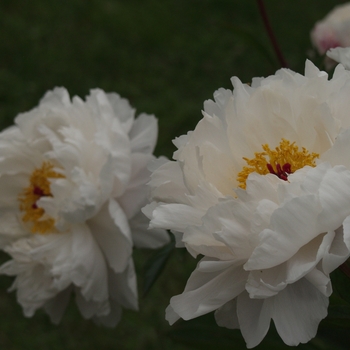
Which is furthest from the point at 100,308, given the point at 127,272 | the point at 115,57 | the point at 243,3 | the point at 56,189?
the point at 243,3

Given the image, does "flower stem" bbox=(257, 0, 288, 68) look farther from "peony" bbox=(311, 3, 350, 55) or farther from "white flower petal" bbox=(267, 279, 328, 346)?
"white flower petal" bbox=(267, 279, 328, 346)

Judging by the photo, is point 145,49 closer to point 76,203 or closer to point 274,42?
point 274,42

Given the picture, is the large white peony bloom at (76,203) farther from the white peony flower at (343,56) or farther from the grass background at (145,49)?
the grass background at (145,49)

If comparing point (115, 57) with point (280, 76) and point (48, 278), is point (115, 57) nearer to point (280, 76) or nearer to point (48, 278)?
point (48, 278)

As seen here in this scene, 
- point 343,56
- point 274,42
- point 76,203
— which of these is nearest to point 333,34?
point 274,42

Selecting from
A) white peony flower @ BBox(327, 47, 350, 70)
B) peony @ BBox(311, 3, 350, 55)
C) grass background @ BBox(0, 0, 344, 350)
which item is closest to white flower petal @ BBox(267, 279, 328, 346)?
white peony flower @ BBox(327, 47, 350, 70)

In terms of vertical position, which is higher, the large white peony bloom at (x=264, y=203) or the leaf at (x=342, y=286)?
the large white peony bloom at (x=264, y=203)

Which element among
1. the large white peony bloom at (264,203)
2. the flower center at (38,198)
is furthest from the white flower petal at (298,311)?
the flower center at (38,198)
